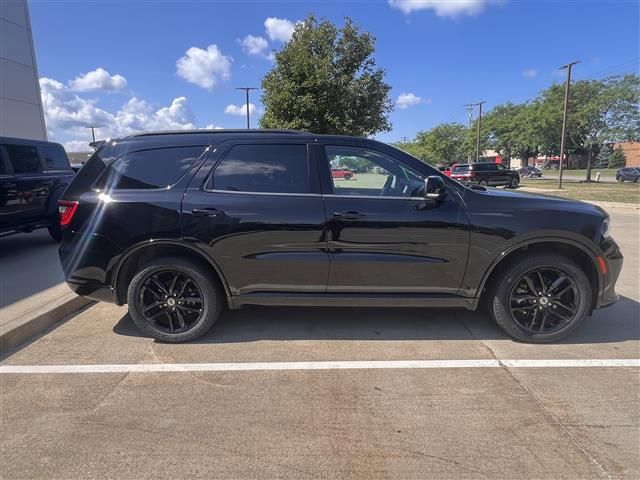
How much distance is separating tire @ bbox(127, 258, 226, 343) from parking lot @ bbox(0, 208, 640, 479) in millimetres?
155

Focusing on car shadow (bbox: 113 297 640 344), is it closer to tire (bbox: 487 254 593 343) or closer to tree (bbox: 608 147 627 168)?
tire (bbox: 487 254 593 343)

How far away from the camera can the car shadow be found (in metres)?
3.96

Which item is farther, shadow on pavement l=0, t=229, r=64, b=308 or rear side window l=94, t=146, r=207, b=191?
shadow on pavement l=0, t=229, r=64, b=308

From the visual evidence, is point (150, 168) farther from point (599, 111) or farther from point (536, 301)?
point (599, 111)

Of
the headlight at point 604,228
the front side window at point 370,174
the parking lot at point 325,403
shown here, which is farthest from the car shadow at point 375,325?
the front side window at point 370,174

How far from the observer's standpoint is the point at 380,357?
3.56 meters

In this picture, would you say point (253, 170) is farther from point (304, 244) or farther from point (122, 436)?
point (122, 436)

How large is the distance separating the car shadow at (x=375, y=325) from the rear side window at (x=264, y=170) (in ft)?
4.60

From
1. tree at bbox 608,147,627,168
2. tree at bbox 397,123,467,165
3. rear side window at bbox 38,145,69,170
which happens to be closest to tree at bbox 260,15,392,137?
rear side window at bbox 38,145,69,170

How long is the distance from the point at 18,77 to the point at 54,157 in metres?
14.7

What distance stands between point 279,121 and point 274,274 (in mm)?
15898

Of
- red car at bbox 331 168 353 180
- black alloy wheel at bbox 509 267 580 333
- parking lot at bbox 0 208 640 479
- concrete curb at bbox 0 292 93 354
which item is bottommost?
parking lot at bbox 0 208 640 479

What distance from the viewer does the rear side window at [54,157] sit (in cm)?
795

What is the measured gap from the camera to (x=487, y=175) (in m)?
28.9
